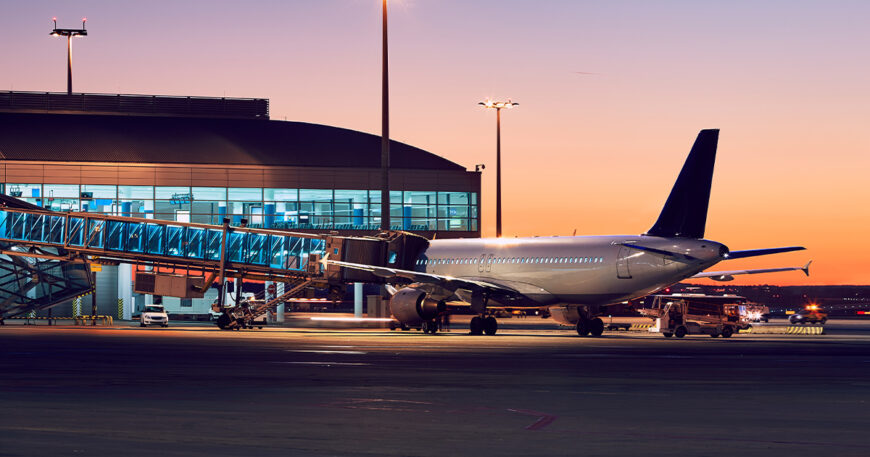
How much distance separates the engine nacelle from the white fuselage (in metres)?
1.67

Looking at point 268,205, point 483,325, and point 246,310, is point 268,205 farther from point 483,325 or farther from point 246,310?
point 483,325

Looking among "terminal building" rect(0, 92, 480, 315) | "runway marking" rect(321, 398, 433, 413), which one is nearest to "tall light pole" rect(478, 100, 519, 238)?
"terminal building" rect(0, 92, 480, 315)

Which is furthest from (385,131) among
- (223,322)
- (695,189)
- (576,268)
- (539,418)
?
(539,418)

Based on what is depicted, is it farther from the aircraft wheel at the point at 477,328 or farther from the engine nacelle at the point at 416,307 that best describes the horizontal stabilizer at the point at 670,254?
the engine nacelle at the point at 416,307

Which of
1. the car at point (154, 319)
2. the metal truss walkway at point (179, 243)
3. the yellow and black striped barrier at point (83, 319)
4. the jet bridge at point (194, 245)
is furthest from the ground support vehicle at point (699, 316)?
the yellow and black striped barrier at point (83, 319)

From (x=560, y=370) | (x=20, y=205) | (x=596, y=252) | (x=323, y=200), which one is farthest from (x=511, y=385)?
(x=323, y=200)

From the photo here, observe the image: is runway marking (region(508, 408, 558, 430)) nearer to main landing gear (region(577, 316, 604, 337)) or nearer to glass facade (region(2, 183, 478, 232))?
main landing gear (region(577, 316, 604, 337))

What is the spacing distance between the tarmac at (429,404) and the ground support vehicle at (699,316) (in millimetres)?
21099

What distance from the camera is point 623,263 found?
160 ft

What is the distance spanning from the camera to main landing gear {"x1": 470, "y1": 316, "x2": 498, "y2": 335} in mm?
52656

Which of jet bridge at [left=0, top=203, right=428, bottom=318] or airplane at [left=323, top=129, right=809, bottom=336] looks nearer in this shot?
airplane at [left=323, top=129, right=809, bottom=336]

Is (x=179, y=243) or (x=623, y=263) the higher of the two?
(x=179, y=243)

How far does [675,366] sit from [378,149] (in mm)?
68632

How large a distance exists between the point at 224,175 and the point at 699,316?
46.2m
